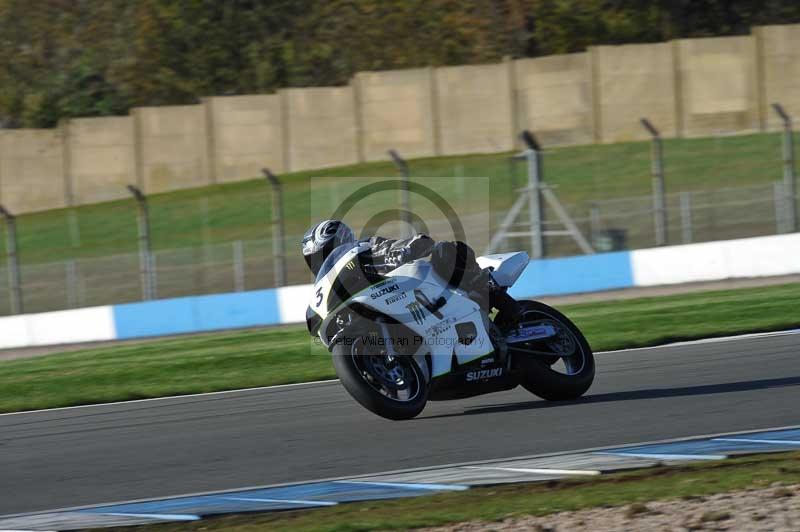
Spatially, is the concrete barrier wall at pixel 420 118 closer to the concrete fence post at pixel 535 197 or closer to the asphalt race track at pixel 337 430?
the concrete fence post at pixel 535 197

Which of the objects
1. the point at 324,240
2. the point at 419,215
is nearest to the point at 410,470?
the point at 324,240

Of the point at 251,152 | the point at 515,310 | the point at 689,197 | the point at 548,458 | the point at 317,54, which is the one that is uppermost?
the point at 317,54

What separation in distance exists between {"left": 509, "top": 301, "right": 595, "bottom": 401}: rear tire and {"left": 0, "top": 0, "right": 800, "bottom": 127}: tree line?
36214 mm

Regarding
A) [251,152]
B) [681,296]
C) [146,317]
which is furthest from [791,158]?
[251,152]

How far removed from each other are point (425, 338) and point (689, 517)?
11.0ft

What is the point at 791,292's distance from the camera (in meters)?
16.7

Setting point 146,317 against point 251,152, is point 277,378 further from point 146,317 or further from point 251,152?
point 251,152

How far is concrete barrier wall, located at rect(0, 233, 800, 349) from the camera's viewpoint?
20.2 meters

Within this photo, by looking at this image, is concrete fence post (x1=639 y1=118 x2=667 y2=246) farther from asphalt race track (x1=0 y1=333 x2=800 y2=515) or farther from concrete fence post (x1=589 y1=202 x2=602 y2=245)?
asphalt race track (x1=0 y1=333 x2=800 y2=515)

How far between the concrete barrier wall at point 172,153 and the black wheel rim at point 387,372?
31047mm

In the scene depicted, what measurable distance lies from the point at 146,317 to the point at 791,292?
10.5 meters

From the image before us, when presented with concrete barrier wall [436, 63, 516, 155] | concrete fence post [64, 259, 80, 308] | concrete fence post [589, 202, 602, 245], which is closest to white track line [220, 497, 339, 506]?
concrete fence post [589, 202, 602, 245]

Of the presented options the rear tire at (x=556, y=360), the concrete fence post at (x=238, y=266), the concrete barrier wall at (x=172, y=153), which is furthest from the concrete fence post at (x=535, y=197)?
the concrete barrier wall at (x=172, y=153)

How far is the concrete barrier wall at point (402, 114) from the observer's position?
123 ft
